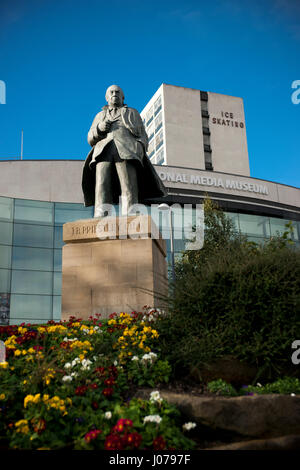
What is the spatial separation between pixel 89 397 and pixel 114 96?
6.32 m

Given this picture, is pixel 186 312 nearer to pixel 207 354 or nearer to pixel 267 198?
pixel 207 354

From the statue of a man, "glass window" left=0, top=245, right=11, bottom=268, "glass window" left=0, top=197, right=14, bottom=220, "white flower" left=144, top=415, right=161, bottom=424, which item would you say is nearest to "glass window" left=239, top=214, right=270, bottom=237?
"glass window" left=0, top=197, right=14, bottom=220

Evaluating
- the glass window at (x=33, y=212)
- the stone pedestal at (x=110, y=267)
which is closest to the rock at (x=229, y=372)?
the stone pedestal at (x=110, y=267)

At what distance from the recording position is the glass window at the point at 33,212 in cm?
2452

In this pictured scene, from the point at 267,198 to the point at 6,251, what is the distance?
19294 mm

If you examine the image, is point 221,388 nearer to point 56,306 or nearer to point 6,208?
point 56,306

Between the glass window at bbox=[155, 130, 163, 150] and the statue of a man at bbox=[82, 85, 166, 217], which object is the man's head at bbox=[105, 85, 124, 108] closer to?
the statue of a man at bbox=[82, 85, 166, 217]

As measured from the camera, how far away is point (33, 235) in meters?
24.4

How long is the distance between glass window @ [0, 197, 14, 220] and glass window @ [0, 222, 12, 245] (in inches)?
18.0

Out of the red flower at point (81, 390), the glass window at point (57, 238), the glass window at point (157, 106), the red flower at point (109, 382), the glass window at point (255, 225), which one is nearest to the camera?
the red flower at point (81, 390)

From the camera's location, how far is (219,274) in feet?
16.4

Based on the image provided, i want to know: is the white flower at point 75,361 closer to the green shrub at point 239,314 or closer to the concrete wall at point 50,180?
the green shrub at point 239,314

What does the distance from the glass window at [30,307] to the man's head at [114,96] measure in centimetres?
1689
